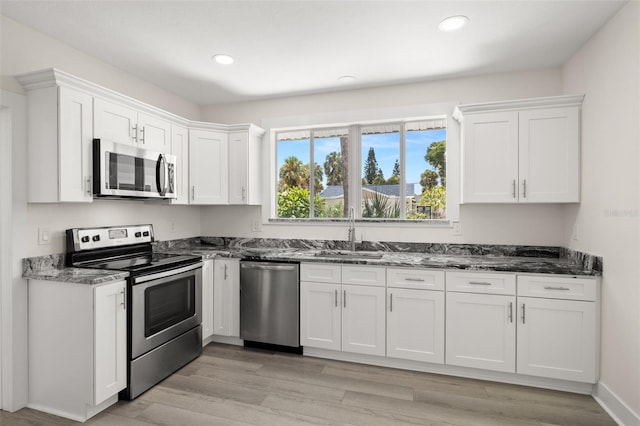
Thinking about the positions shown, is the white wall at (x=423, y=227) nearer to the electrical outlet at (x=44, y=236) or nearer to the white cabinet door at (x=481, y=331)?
the white cabinet door at (x=481, y=331)

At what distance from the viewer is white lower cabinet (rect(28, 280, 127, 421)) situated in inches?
85.7

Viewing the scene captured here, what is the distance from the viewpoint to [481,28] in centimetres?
240

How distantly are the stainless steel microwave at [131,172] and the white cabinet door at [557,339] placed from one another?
3.19m

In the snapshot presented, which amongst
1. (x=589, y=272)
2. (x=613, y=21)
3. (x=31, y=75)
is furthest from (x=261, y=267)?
(x=613, y=21)

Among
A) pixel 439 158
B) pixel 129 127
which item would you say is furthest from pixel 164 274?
pixel 439 158

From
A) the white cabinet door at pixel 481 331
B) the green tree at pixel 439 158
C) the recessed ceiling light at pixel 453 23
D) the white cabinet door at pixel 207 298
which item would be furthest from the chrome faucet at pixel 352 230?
the recessed ceiling light at pixel 453 23

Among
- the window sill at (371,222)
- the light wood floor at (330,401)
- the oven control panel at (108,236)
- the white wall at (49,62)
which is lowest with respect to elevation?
the light wood floor at (330,401)

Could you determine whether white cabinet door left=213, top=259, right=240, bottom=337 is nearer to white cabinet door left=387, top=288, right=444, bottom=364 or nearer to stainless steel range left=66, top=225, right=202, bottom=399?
stainless steel range left=66, top=225, right=202, bottom=399

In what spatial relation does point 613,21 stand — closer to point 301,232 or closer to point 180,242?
point 301,232

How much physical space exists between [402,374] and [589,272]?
1.63 m

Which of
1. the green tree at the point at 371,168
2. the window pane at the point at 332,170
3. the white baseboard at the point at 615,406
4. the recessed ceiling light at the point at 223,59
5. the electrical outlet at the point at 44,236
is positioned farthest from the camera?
the window pane at the point at 332,170

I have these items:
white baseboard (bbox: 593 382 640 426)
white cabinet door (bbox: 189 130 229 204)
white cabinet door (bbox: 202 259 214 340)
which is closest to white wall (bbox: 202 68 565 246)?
white cabinet door (bbox: 189 130 229 204)

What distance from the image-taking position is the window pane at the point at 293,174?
13.2ft

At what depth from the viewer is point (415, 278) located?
286cm
